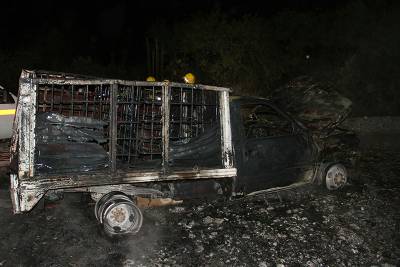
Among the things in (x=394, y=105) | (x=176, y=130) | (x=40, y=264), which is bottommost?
(x=40, y=264)

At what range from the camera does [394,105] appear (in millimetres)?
12664

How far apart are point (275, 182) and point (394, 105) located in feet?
31.8

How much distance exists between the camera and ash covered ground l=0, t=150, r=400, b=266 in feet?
12.4

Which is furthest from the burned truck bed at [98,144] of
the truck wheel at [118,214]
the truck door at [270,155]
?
the truck door at [270,155]

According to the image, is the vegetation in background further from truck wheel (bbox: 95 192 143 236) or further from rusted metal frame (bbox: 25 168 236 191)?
truck wheel (bbox: 95 192 143 236)

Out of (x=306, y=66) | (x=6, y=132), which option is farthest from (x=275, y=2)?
(x=6, y=132)

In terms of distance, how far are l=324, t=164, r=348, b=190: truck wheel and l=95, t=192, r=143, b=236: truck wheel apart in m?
3.23

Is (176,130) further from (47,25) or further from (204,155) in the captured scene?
(47,25)

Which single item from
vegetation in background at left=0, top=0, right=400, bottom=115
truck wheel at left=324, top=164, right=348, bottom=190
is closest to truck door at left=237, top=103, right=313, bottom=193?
truck wheel at left=324, top=164, right=348, bottom=190

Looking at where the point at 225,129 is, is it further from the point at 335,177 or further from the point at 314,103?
the point at 314,103

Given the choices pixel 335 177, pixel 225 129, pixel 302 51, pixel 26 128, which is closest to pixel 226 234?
pixel 225 129

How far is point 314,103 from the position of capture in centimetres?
692

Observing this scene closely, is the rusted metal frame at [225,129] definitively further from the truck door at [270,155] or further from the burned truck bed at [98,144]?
the truck door at [270,155]

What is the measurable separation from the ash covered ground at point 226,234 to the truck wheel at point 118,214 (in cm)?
16
